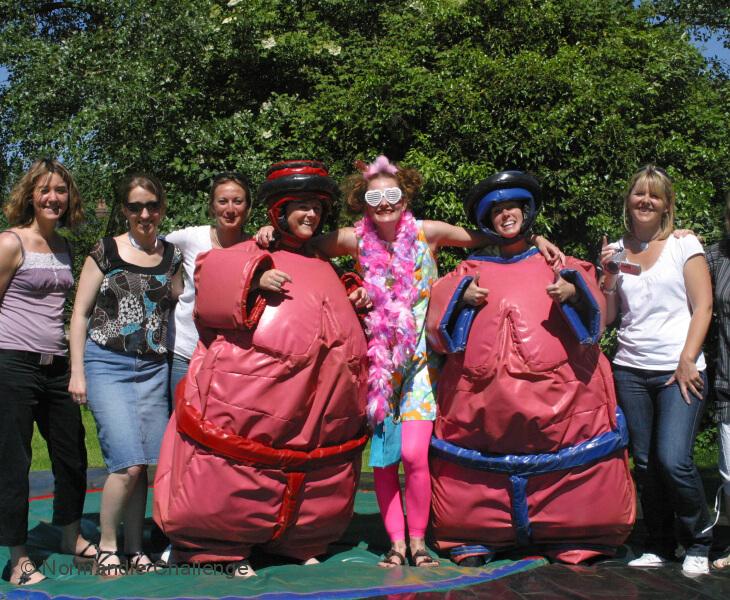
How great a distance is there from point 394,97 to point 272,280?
11.7 feet

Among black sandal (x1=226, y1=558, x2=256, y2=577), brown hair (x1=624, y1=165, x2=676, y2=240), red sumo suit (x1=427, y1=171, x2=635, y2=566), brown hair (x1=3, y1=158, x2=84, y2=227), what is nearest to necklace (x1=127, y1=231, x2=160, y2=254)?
brown hair (x1=3, y1=158, x2=84, y2=227)

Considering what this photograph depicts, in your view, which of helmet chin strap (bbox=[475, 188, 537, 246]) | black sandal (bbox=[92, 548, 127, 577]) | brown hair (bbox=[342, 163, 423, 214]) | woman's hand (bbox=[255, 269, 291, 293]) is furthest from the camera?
brown hair (bbox=[342, 163, 423, 214])

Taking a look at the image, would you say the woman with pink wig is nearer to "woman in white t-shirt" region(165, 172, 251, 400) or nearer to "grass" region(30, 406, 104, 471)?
"woman in white t-shirt" region(165, 172, 251, 400)

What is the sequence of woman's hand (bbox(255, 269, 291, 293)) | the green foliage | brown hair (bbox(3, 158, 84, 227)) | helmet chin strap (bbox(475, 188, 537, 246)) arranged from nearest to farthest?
woman's hand (bbox(255, 269, 291, 293)) < brown hair (bbox(3, 158, 84, 227)) < helmet chin strap (bbox(475, 188, 537, 246)) < the green foliage

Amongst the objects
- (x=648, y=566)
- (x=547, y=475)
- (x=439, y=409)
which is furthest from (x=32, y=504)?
(x=648, y=566)

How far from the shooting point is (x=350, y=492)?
3.50m

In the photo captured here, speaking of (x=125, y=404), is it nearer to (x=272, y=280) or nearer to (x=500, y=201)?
(x=272, y=280)

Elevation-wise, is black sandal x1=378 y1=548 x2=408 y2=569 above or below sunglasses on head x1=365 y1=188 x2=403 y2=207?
below

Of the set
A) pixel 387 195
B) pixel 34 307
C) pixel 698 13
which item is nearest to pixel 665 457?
pixel 387 195

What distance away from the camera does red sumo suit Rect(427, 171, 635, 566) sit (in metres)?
3.35

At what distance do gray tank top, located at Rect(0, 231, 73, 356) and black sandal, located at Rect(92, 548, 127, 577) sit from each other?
0.84 m

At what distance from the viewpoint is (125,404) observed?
3.48m

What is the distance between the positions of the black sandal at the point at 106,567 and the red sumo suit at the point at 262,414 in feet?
0.79

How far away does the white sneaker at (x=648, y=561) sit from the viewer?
3533mm
